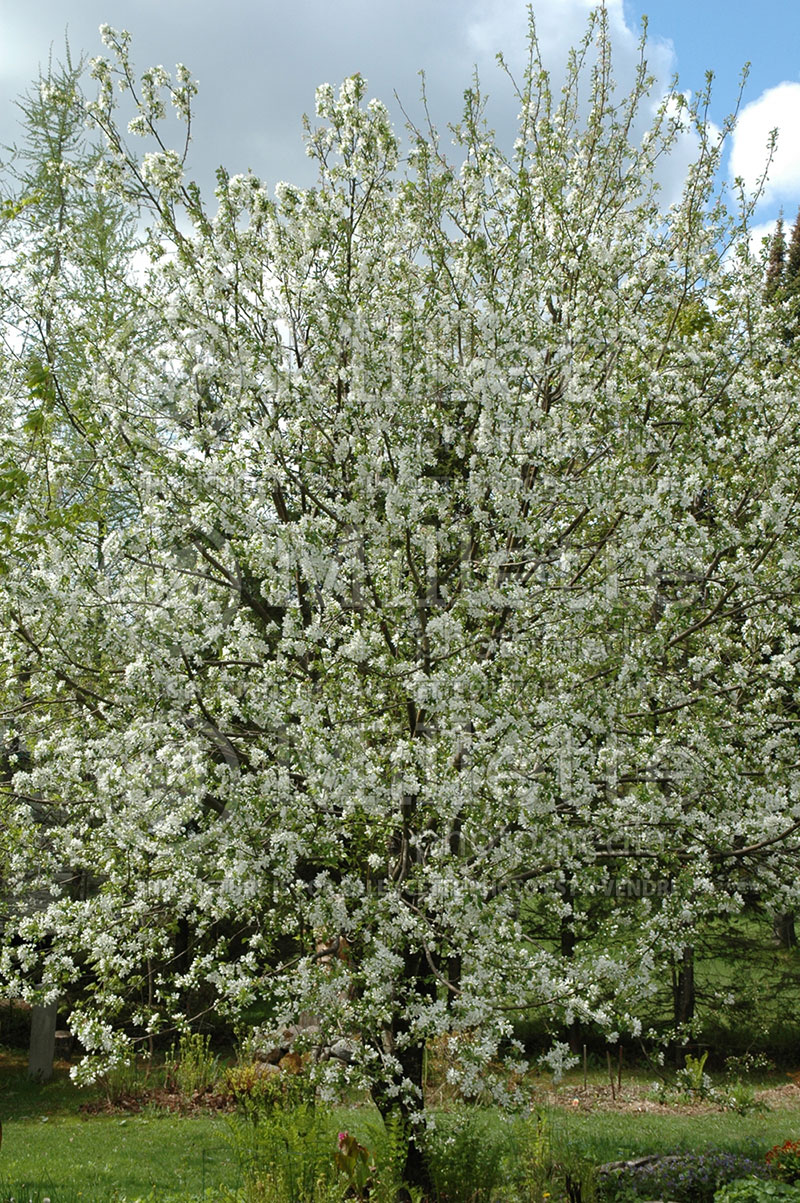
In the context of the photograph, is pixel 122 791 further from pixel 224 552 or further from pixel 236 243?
pixel 236 243

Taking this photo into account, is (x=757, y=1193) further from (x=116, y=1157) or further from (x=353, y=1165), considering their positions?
(x=116, y=1157)

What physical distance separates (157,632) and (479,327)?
308 cm

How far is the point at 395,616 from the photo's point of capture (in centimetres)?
586

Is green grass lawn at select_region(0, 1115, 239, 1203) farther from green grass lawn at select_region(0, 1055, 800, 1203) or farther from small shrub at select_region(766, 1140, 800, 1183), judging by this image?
small shrub at select_region(766, 1140, 800, 1183)

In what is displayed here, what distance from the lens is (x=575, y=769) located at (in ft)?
17.6

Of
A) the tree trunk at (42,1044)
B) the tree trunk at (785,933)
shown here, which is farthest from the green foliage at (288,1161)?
the tree trunk at (785,933)

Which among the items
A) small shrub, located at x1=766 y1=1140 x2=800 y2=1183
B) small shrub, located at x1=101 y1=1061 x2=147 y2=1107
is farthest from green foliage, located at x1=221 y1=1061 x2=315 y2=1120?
small shrub, located at x1=766 y1=1140 x2=800 y2=1183

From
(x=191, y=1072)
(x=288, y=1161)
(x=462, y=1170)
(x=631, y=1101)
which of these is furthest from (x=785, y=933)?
(x=288, y=1161)

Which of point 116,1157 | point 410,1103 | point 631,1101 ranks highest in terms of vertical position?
point 410,1103

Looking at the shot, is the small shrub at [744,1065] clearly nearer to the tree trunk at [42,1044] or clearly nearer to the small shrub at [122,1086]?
the small shrub at [122,1086]

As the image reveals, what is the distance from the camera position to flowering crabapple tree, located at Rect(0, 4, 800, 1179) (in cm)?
516

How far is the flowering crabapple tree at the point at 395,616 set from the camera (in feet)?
16.9

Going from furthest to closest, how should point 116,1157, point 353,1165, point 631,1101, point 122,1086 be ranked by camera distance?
point 631,1101
point 122,1086
point 116,1157
point 353,1165

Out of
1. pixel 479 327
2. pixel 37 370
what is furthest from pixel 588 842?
pixel 37 370
